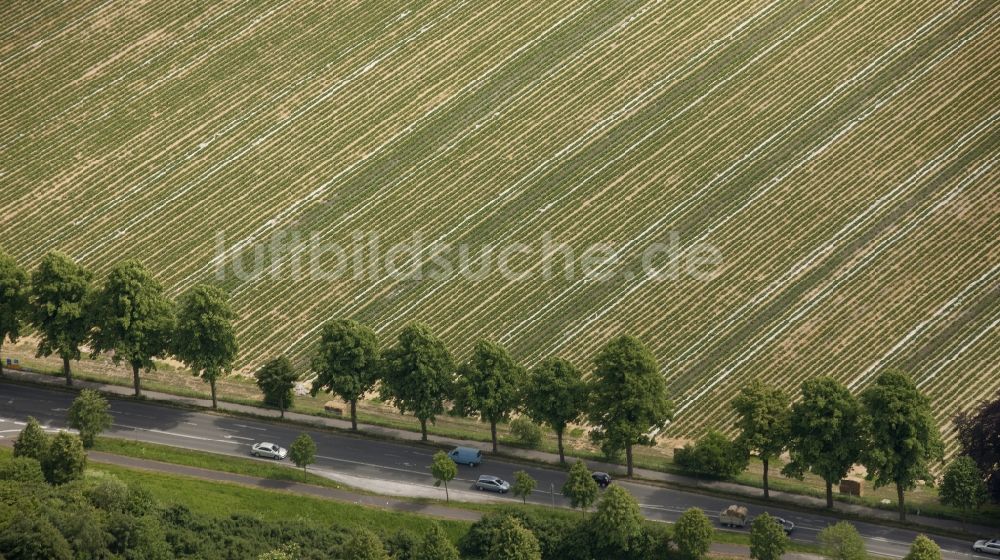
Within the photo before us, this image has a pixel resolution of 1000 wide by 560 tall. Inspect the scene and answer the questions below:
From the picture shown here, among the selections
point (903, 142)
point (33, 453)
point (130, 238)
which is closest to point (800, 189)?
point (903, 142)

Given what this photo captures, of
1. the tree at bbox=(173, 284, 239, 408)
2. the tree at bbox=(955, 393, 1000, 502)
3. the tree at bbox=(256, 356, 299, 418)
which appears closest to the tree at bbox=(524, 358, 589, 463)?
the tree at bbox=(256, 356, 299, 418)

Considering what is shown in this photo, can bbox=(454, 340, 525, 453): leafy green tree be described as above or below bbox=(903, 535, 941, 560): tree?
Result: above

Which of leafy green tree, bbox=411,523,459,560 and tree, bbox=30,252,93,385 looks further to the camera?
tree, bbox=30,252,93,385

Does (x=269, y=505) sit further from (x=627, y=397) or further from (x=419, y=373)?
(x=627, y=397)

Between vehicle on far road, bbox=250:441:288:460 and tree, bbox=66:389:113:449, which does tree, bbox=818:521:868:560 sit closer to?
vehicle on far road, bbox=250:441:288:460

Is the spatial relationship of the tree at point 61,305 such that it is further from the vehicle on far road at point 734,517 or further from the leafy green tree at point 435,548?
the vehicle on far road at point 734,517
